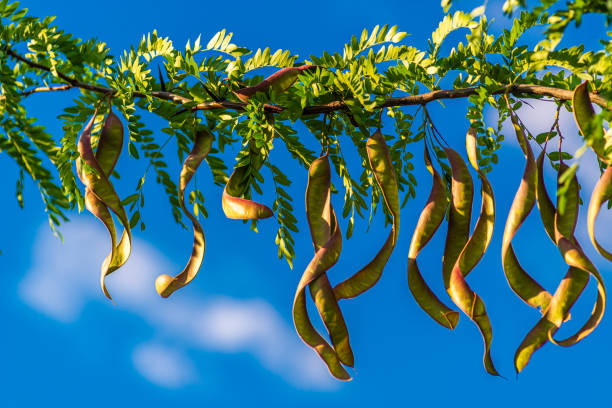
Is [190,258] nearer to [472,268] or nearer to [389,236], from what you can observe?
[389,236]

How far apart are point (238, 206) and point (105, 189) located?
55cm

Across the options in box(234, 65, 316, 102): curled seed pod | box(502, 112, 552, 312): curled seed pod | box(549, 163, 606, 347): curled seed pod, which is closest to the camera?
box(549, 163, 606, 347): curled seed pod

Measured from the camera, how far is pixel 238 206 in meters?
2.24

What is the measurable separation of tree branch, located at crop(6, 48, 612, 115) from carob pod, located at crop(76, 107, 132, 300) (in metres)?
0.31

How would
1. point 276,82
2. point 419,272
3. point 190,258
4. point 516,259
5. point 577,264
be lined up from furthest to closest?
point 276,82 < point 190,258 < point 419,272 < point 516,259 < point 577,264

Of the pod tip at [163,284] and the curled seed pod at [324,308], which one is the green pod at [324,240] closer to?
the curled seed pod at [324,308]

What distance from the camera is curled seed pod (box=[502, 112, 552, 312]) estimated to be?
2.07 meters

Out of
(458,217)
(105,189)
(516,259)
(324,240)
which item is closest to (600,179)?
(516,259)

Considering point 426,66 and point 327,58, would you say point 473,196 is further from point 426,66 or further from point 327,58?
point 327,58

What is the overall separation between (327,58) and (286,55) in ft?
0.84

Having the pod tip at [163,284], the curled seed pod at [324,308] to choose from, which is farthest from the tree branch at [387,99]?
the pod tip at [163,284]

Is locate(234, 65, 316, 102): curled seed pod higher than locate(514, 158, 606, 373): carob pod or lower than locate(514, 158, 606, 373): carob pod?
higher

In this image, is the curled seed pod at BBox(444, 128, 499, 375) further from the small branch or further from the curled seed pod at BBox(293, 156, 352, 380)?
the small branch

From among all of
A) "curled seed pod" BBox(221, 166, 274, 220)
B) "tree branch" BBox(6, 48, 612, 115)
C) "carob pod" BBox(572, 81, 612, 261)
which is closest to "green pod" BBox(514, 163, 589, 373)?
"carob pod" BBox(572, 81, 612, 261)
